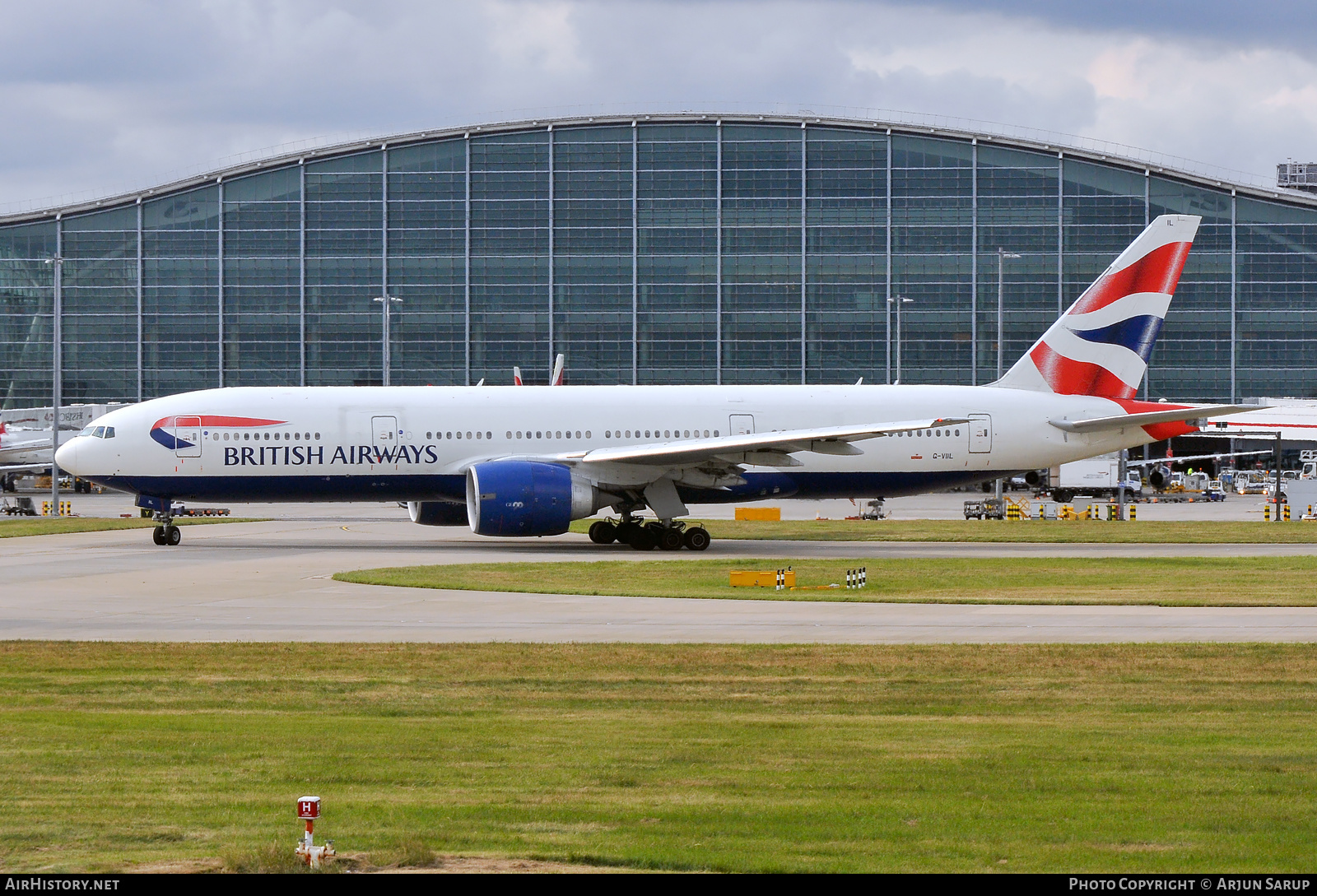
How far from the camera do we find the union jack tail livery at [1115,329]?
39656 mm

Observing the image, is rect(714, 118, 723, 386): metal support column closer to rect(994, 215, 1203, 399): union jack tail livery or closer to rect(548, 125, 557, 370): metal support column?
rect(548, 125, 557, 370): metal support column

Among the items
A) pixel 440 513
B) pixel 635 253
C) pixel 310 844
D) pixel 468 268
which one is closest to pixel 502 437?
pixel 440 513

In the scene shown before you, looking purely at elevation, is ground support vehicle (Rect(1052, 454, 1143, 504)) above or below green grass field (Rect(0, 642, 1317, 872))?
above

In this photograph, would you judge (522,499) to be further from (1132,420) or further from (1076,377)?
(1132,420)

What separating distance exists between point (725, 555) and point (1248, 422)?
5672 centimetres

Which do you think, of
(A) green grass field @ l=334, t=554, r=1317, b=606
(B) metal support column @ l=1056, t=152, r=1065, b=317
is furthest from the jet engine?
(B) metal support column @ l=1056, t=152, r=1065, b=317

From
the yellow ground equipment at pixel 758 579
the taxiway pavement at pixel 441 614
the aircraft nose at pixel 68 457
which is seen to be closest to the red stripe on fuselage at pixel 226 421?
the aircraft nose at pixel 68 457

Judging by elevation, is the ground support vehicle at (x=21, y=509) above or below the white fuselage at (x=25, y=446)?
below

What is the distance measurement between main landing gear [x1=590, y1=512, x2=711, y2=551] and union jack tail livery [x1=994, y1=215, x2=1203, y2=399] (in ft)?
34.0

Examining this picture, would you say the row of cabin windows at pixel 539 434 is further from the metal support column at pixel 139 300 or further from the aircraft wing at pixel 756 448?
the metal support column at pixel 139 300

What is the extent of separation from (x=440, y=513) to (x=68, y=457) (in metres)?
9.42

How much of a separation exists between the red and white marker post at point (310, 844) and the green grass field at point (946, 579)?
54.8 feet

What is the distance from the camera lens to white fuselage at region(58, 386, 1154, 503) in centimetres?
3662

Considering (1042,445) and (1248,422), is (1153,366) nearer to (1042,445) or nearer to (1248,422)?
(1248,422)
